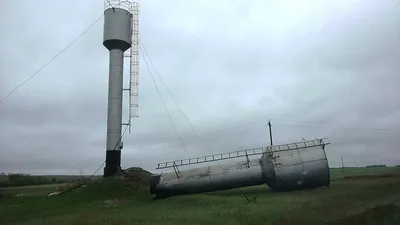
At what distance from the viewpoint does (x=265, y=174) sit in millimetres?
28250

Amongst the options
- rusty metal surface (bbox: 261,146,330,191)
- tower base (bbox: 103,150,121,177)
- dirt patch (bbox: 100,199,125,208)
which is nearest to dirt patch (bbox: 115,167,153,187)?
tower base (bbox: 103,150,121,177)

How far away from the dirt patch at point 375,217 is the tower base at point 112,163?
2359cm

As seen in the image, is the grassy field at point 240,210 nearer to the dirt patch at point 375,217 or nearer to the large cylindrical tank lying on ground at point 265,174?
the dirt patch at point 375,217

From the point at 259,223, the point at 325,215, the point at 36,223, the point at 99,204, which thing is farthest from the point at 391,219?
the point at 99,204

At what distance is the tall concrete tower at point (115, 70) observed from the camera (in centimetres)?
3478

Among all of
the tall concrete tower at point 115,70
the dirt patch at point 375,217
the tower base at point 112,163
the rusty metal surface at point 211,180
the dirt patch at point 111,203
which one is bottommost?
the dirt patch at point 375,217

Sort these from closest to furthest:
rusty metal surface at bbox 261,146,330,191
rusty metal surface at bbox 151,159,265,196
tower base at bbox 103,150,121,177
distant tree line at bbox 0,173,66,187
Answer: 1. rusty metal surface at bbox 261,146,330,191
2. rusty metal surface at bbox 151,159,265,196
3. tower base at bbox 103,150,121,177
4. distant tree line at bbox 0,173,66,187

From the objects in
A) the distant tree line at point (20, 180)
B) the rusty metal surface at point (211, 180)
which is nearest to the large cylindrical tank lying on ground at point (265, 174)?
the rusty metal surface at point (211, 180)

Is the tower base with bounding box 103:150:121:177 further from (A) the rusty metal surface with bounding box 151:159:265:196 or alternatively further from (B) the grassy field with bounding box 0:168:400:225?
(A) the rusty metal surface with bounding box 151:159:265:196

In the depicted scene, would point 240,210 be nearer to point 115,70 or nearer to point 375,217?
point 375,217

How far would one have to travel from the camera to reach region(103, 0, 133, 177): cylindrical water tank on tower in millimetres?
34781

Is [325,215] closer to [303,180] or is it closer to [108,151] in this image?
[303,180]

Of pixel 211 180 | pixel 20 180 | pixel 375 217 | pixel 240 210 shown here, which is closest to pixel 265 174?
pixel 211 180

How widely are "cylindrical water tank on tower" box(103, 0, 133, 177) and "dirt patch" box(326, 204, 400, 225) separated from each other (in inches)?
940
